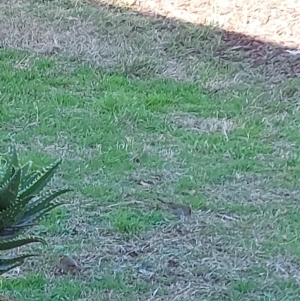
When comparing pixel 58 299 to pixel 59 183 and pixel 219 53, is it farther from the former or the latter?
pixel 219 53

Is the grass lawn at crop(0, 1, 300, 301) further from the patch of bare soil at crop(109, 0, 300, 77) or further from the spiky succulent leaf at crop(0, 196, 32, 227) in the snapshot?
the spiky succulent leaf at crop(0, 196, 32, 227)

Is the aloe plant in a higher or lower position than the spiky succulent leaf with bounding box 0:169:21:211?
lower

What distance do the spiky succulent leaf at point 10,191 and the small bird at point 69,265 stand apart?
1.34 m

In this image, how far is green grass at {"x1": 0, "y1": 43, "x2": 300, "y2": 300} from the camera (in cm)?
341

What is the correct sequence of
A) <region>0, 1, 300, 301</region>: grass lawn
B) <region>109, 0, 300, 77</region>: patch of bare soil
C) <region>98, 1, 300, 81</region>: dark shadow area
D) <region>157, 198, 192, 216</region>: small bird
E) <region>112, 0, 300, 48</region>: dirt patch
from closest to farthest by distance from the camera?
<region>0, 1, 300, 301</region>: grass lawn → <region>157, 198, 192, 216</region>: small bird → <region>98, 1, 300, 81</region>: dark shadow area → <region>109, 0, 300, 77</region>: patch of bare soil → <region>112, 0, 300, 48</region>: dirt patch

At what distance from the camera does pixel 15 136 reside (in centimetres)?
484

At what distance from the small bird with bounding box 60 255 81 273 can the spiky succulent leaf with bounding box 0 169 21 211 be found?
1343 millimetres

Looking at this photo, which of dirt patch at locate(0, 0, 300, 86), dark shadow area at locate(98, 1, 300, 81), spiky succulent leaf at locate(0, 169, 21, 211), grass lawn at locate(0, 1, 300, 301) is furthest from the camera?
dark shadow area at locate(98, 1, 300, 81)

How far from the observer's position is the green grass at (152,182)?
341 centimetres

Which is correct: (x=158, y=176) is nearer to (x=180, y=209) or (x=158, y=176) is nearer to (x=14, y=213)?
(x=180, y=209)

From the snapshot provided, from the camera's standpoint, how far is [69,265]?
3.45 m

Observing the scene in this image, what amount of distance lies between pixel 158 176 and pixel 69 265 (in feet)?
3.61

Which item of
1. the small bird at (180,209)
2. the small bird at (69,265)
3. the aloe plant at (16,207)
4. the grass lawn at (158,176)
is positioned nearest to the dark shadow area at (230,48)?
the grass lawn at (158,176)

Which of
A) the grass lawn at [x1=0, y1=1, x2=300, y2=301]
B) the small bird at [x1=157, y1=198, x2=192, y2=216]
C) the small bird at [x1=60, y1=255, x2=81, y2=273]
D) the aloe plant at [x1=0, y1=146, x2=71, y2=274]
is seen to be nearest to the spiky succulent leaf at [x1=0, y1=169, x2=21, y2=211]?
the aloe plant at [x1=0, y1=146, x2=71, y2=274]
